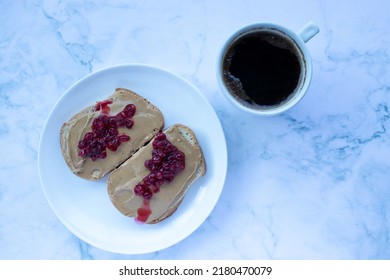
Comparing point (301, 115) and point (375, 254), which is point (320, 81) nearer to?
point (301, 115)

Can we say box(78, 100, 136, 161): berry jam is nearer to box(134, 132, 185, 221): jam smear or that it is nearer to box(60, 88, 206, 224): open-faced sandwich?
box(60, 88, 206, 224): open-faced sandwich

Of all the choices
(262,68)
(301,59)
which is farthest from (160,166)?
(301,59)

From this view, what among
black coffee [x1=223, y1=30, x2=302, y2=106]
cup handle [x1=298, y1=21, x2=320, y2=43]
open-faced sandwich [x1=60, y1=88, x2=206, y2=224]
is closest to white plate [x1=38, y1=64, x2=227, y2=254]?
open-faced sandwich [x1=60, y1=88, x2=206, y2=224]

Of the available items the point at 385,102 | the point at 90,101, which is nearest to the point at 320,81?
the point at 385,102

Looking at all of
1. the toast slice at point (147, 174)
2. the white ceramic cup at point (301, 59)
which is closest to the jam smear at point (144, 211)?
the toast slice at point (147, 174)

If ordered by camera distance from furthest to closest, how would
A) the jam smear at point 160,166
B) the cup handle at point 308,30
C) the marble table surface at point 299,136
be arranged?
the marble table surface at point 299,136 → the jam smear at point 160,166 → the cup handle at point 308,30

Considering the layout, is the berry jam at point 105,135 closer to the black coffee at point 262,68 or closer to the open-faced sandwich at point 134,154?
the open-faced sandwich at point 134,154

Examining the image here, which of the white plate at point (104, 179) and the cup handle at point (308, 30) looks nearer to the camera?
the cup handle at point (308, 30)
